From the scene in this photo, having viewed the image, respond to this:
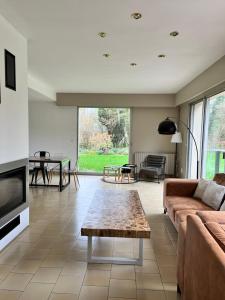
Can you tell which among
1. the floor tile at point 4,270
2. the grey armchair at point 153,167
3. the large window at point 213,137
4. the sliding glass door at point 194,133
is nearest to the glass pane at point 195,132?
the sliding glass door at point 194,133

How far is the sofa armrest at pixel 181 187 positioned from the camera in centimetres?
378

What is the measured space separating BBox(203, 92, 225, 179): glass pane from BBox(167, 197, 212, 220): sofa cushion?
1.16 m

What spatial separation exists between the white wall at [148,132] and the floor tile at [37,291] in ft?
19.4

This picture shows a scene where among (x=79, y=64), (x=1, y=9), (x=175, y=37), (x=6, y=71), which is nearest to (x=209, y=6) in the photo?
(x=175, y=37)

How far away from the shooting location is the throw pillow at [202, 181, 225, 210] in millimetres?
2975

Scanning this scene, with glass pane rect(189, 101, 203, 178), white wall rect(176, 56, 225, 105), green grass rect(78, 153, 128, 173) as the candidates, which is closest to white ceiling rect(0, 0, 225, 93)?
white wall rect(176, 56, 225, 105)

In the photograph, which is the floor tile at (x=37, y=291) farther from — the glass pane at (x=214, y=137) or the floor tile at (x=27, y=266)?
the glass pane at (x=214, y=137)

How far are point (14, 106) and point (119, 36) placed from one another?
161 cm

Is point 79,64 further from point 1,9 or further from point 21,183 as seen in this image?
point 21,183

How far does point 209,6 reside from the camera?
2.30m

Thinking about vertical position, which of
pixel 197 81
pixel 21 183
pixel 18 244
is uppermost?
pixel 197 81

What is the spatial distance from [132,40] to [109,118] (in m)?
4.58

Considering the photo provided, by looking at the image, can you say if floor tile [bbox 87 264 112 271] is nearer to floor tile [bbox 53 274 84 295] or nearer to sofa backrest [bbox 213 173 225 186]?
floor tile [bbox 53 274 84 295]

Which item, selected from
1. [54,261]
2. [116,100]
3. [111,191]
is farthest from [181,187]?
[116,100]
